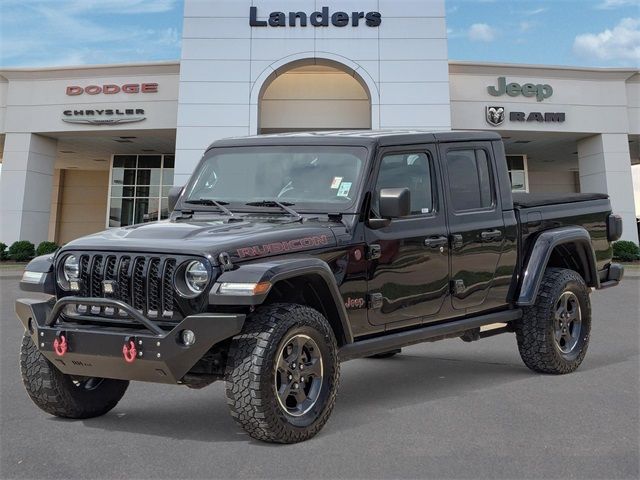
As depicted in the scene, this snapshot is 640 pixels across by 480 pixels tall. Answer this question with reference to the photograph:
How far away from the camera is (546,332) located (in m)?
6.18

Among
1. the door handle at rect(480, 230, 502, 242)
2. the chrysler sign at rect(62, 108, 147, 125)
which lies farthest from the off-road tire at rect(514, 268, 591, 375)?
the chrysler sign at rect(62, 108, 147, 125)

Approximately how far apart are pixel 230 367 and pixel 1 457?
1502 mm

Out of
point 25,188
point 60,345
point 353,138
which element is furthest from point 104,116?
point 60,345

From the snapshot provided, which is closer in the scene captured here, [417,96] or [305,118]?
[417,96]

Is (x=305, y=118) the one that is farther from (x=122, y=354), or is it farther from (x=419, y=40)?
(x=122, y=354)

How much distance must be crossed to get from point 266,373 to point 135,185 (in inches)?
1295

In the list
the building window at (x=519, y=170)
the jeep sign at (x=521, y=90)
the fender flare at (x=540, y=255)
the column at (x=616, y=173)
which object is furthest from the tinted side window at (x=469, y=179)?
the building window at (x=519, y=170)

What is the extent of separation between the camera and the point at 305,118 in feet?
89.7

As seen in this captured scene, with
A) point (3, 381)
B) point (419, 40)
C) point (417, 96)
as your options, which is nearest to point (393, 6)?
point (419, 40)

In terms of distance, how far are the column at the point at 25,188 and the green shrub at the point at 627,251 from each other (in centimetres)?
2433

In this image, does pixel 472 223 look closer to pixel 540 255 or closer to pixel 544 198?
pixel 540 255

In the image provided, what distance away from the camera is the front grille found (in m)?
4.01

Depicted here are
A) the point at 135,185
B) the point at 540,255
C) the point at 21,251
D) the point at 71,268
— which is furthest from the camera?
the point at 135,185

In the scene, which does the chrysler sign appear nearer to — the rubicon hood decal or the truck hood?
the truck hood
